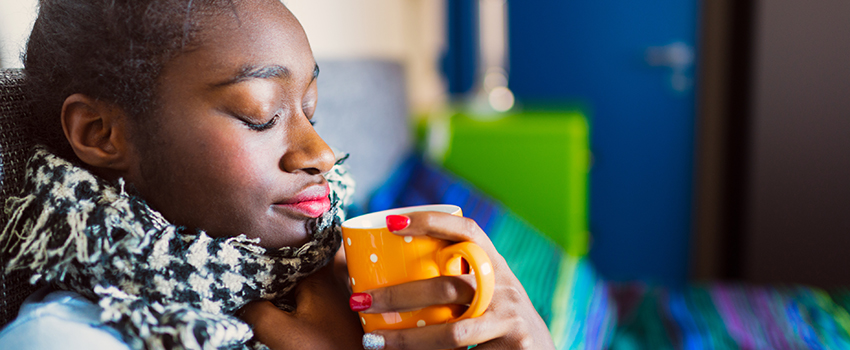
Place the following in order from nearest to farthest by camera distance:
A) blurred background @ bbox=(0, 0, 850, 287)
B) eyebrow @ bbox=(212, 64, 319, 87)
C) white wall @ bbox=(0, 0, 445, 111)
Answer: eyebrow @ bbox=(212, 64, 319, 87), white wall @ bbox=(0, 0, 445, 111), blurred background @ bbox=(0, 0, 850, 287)

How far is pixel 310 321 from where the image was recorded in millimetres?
486

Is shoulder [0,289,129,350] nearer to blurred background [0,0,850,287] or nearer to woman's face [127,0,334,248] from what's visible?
woman's face [127,0,334,248]

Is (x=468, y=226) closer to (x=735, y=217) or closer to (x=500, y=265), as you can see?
(x=500, y=265)

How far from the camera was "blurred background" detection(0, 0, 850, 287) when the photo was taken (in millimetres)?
1509

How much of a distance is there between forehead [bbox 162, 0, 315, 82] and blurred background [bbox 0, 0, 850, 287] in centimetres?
43

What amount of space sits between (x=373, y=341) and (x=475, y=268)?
4.1 inches

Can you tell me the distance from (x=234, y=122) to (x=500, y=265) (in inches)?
10.5

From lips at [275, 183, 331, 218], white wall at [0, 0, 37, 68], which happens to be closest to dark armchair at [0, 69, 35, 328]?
white wall at [0, 0, 37, 68]

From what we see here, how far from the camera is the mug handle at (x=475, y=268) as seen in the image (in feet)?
1.39

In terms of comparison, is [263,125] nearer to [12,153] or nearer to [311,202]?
[311,202]

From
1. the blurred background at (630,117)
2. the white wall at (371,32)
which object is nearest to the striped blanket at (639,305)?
the blurred background at (630,117)

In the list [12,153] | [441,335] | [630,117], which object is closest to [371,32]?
[12,153]

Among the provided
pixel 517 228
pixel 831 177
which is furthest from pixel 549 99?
pixel 517 228

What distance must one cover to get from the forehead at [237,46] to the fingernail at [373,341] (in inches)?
8.5
